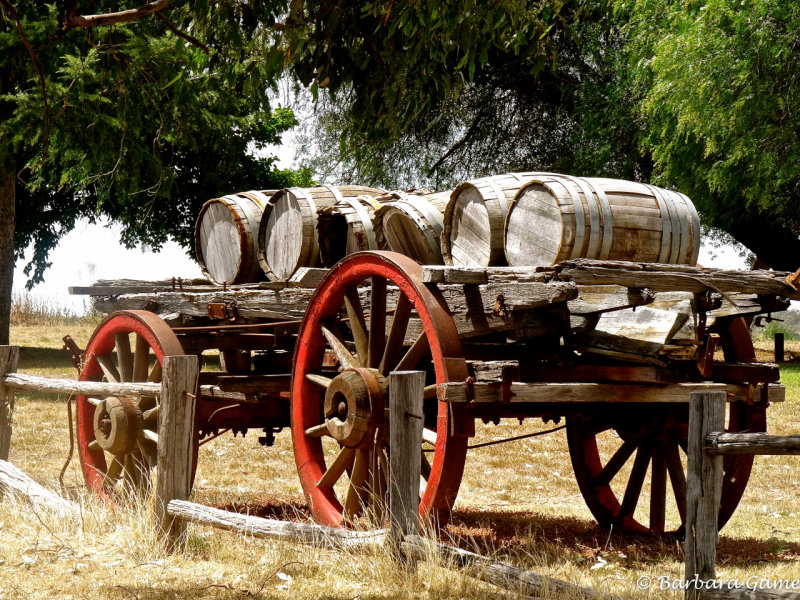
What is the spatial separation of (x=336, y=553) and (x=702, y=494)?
75.1 inches

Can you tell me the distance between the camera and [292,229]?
7105mm

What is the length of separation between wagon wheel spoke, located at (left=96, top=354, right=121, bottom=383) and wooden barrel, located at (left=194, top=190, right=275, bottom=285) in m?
1.05

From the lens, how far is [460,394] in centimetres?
465

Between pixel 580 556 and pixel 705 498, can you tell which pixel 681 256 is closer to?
pixel 580 556

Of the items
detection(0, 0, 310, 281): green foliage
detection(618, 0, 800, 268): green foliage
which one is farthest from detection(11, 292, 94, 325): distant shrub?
detection(618, 0, 800, 268): green foliage

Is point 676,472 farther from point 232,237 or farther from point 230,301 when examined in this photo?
point 232,237

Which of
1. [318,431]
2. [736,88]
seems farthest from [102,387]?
[736,88]

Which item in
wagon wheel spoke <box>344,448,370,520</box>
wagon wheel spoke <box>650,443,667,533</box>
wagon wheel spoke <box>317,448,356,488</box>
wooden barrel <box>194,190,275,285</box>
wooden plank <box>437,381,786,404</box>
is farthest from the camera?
wooden barrel <box>194,190,275,285</box>

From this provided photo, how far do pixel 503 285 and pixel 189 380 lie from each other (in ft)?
6.23


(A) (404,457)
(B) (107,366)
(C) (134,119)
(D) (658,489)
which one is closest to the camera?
(A) (404,457)

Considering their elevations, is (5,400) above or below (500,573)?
above

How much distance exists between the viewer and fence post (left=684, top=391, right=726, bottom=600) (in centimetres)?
352

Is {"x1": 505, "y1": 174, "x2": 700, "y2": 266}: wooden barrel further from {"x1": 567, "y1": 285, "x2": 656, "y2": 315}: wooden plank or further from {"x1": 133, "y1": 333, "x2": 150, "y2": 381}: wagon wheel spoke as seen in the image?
{"x1": 133, "y1": 333, "x2": 150, "y2": 381}: wagon wheel spoke

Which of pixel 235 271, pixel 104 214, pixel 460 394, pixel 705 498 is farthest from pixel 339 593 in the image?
pixel 104 214
